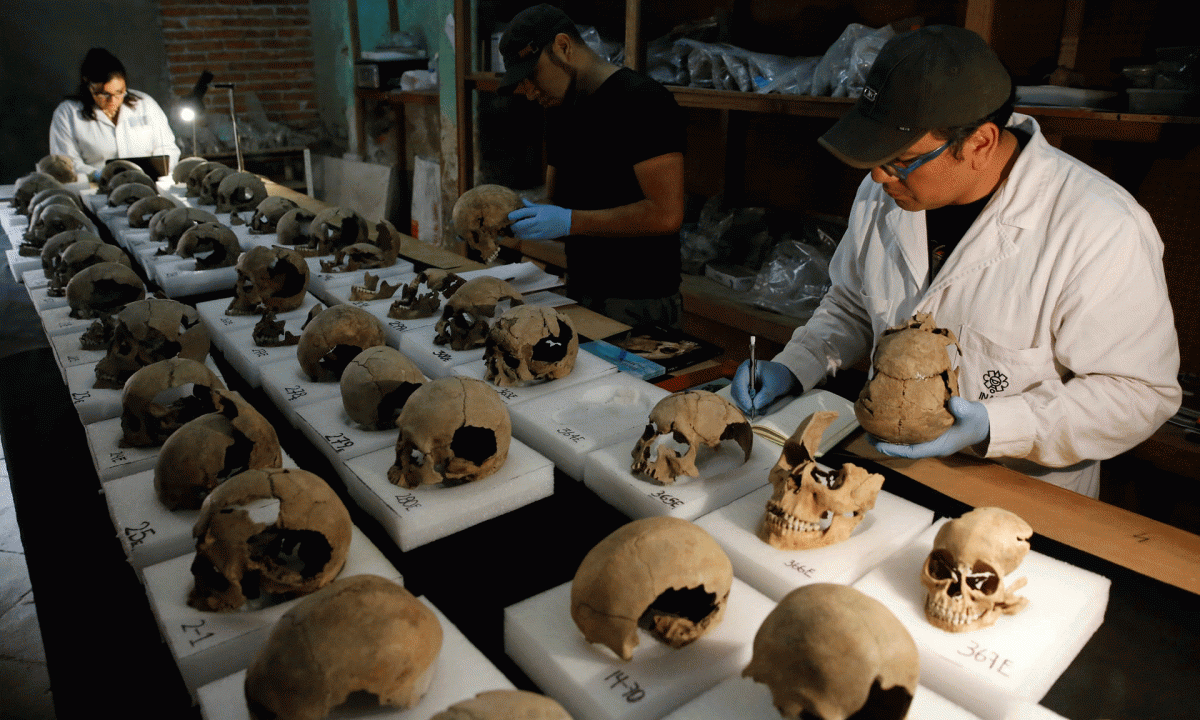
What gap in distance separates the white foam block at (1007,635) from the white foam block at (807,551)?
42 mm

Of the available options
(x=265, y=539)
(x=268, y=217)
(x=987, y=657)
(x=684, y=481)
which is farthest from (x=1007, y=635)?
(x=268, y=217)

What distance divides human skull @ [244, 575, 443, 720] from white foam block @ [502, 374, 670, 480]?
782 millimetres

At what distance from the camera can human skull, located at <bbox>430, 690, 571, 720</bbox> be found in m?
1.03

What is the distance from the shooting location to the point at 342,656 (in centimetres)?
115

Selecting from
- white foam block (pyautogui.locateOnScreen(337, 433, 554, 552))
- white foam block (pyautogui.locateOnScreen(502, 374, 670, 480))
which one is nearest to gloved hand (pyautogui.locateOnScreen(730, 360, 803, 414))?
white foam block (pyautogui.locateOnScreen(502, 374, 670, 480))

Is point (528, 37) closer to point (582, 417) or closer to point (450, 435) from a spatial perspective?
point (582, 417)

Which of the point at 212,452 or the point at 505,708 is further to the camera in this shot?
the point at 212,452

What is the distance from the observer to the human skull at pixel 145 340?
2.29m

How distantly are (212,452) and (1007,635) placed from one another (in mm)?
1497

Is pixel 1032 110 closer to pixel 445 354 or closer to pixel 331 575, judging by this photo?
pixel 445 354

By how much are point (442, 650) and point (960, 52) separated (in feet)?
5.13

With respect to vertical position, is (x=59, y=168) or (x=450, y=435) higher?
(x=59, y=168)

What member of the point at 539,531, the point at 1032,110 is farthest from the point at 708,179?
the point at 539,531

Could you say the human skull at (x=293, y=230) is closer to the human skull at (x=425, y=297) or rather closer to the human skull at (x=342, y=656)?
the human skull at (x=425, y=297)
